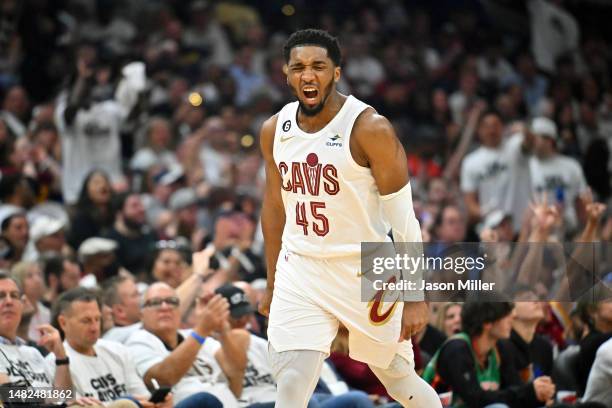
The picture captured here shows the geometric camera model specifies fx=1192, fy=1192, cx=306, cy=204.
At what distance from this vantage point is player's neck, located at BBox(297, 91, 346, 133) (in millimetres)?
6070

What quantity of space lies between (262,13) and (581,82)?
4.84 m

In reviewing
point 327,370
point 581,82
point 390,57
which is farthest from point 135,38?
point 327,370

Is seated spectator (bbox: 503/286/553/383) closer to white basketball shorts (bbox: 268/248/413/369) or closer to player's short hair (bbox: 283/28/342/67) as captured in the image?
white basketball shorts (bbox: 268/248/413/369)

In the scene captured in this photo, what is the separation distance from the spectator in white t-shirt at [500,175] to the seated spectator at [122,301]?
17.3 feet

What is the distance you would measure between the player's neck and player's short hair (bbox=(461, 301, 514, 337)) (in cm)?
244

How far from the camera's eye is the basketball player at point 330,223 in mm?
5914

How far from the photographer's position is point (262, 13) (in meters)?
18.0

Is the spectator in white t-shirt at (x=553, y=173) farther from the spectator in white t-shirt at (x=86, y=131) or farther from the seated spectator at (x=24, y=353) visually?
the seated spectator at (x=24, y=353)

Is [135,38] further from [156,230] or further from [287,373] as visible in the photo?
[287,373]

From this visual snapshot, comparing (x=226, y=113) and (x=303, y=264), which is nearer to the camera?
(x=303, y=264)

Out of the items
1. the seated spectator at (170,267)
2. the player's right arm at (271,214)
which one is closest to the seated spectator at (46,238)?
the seated spectator at (170,267)

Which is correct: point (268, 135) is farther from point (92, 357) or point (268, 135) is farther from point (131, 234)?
point (131, 234)

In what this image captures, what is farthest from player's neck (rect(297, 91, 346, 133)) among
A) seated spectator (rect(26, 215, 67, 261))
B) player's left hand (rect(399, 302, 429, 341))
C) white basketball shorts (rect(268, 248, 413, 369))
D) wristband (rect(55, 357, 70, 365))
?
seated spectator (rect(26, 215, 67, 261))

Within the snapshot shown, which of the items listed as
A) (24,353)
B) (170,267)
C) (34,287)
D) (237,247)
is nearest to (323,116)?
(24,353)
